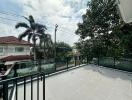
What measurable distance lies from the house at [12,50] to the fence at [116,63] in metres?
15.2

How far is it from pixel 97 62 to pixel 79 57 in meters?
1.40

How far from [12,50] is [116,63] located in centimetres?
1900

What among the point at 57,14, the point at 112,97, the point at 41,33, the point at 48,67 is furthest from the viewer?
the point at 41,33

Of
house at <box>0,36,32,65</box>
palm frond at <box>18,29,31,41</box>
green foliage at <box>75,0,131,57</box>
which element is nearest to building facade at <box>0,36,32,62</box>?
house at <box>0,36,32,65</box>

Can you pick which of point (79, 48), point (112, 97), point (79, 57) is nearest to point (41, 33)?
point (79, 48)

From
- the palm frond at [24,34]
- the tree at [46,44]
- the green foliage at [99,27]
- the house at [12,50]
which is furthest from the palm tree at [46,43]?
the green foliage at [99,27]

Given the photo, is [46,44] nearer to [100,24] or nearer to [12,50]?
[12,50]

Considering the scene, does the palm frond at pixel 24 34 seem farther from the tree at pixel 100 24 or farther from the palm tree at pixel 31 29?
the tree at pixel 100 24

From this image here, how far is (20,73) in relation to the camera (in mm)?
7285

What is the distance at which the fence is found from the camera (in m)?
10.2

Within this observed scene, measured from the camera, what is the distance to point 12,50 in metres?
25.9

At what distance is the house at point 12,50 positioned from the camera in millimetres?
24330

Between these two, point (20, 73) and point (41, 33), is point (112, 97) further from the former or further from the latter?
point (41, 33)

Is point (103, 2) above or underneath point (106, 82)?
above
